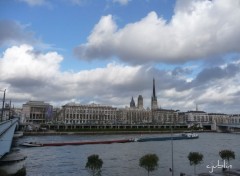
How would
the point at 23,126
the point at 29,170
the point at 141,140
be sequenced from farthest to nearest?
the point at 23,126, the point at 141,140, the point at 29,170

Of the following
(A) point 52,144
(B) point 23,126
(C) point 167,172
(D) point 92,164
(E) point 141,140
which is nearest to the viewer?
(D) point 92,164

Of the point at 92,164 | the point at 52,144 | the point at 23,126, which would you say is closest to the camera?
the point at 92,164

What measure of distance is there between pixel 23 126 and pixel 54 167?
120966 mm

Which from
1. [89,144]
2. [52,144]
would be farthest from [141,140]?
[52,144]

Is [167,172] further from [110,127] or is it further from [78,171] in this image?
[110,127]

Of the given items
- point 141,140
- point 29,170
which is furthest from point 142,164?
point 141,140

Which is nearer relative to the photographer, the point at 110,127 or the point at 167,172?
the point at 167,172

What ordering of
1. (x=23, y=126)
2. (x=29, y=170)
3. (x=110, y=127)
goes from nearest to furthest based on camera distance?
(x=29, y=170) < (x=23, y=126) < (x=110, y=127)

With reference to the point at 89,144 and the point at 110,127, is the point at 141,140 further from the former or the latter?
the point at 110,127

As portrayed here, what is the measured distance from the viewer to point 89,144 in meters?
86.6

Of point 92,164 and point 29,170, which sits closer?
point 92,164

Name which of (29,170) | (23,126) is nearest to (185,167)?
(29,170)

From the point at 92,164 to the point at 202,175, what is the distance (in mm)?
10864

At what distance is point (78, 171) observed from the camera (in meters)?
43.5
